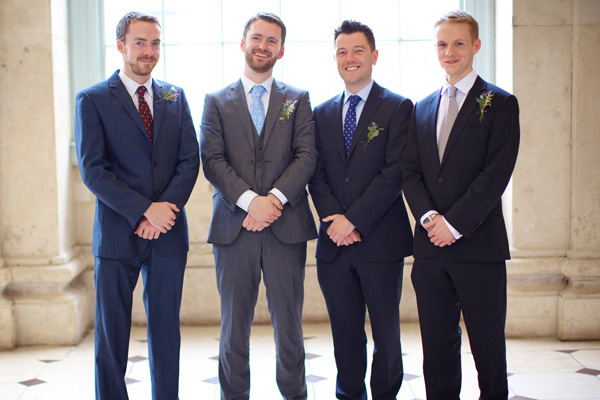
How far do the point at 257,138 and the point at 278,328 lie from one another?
90cm

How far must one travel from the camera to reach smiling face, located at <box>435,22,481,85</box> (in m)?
2.98

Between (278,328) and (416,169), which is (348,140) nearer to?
(416,169)

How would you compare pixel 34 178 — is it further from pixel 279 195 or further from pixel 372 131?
pixel 372 131

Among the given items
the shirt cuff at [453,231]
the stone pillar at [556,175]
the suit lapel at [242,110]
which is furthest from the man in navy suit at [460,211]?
the stone pillar at [556,175]

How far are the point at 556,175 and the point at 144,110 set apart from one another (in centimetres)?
284

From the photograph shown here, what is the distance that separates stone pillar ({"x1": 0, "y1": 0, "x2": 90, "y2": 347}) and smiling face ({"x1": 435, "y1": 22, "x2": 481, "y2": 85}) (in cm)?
269

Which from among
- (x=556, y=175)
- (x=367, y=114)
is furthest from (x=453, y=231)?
(x=556, y=175)

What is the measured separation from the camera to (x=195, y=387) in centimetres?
373

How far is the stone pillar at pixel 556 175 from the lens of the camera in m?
4.45

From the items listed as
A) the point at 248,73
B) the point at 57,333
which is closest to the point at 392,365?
the point at 248,73

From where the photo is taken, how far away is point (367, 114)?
3193 mm

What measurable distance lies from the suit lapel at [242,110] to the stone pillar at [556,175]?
2.16 m

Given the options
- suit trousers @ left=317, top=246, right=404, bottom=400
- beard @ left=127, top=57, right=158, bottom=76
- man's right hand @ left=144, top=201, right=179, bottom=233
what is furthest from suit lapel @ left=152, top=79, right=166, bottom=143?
suit trousers @ left=317, top=246, right=404, bottom=400

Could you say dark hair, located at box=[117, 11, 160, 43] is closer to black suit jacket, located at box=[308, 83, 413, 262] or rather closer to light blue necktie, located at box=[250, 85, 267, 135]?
light blue necktie, located at box=[250, 85, 267, 135]
